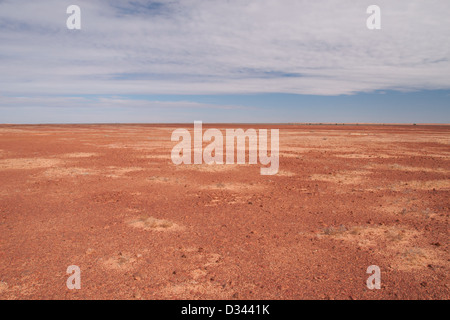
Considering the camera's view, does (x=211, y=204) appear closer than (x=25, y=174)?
Yes

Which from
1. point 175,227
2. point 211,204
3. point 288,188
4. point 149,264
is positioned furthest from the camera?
point 288,188

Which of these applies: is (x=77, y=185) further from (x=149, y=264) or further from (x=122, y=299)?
(x=122, y=299)

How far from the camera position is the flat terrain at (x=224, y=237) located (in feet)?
15.8

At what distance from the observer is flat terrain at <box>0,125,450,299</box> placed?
4.81m

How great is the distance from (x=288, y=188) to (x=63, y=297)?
9.07 m

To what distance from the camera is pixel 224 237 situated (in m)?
6.83

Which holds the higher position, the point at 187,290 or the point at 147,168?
the point at 147,168

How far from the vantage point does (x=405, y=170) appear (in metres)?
15.9
